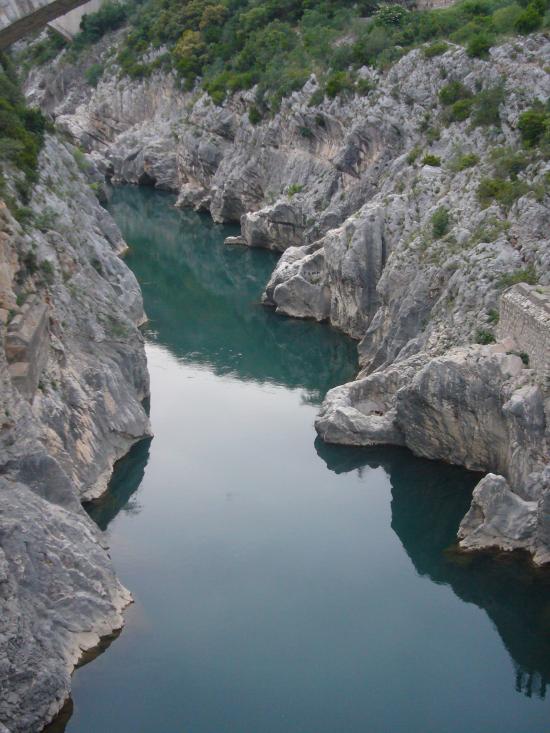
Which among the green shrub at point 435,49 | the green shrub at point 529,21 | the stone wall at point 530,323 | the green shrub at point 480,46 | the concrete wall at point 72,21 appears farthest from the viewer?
the concrete wall at point 72,21

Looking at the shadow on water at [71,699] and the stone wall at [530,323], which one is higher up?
the shadow on water at [71,699]

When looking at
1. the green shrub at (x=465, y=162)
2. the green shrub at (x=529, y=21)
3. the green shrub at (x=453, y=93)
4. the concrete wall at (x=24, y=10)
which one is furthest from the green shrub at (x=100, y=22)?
the concrete wall at (x=24, y=10)

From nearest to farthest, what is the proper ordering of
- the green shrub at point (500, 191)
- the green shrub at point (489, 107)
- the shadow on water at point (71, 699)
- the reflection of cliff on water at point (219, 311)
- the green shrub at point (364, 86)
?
the shadow on water at point (71, 699)
the green shrub at point (500, 191)
the green shrub at point (489, 107)
the reflection of cliff on water at point (219, 311)
the green shrub at point (364, 86)

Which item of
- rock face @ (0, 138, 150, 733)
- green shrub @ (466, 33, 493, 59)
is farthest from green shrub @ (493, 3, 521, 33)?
rock face @ (0, 138, 150, 733)

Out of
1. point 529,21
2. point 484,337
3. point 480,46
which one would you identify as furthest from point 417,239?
point 529,21

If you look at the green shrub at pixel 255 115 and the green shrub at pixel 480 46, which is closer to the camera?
the green shrub at pixel 480 46

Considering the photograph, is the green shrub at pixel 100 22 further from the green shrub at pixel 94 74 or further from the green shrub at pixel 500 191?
the green shrub at pixel 500 191

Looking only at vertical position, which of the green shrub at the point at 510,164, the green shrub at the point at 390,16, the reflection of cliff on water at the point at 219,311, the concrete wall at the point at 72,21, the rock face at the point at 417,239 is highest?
the concrete wall at the point at 72,21

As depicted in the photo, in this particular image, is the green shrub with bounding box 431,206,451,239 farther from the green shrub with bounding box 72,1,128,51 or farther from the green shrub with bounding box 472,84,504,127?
the green shrub with bounding box 72,1,128,51
